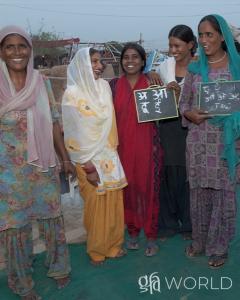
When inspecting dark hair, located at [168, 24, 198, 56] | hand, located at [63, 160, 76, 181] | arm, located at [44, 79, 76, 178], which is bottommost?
hand, located at [63, 160, 76, 181]

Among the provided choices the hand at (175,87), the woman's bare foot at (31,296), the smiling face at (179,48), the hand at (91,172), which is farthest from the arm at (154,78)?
the woman's bare foot at (31,296)

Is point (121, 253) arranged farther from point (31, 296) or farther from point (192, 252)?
point (31, 296)

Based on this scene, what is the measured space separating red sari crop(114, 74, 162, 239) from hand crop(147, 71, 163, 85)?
0.16ft

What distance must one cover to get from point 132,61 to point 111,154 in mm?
814

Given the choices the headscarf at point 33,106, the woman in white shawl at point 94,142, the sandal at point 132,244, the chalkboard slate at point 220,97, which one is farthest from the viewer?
the sandal at point 132,244

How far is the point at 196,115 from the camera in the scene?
2.96 metres

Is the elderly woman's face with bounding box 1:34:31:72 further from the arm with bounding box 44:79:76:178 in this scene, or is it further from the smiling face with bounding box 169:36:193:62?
the smiling face with bounding box 169:36:193:62

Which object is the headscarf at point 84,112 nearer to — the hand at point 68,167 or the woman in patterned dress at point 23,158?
the hand at point 68,167

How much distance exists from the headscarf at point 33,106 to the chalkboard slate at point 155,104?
790 mm

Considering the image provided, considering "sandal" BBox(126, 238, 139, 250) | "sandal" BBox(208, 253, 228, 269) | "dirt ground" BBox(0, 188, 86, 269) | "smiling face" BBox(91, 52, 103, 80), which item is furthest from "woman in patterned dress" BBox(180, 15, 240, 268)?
"dirt ground" BBox(0, 188, 86, 269)

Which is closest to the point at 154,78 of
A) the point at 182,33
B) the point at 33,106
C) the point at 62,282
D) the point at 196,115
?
the point at 182,33

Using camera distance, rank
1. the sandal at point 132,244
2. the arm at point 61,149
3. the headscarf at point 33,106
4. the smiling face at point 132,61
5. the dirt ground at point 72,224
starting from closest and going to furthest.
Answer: the headscarf at point 33,106 → the arm at point 61,149 → the smiling face at point 132,61 → the sandal at point 132,244 → the dirt ground at point 72,224

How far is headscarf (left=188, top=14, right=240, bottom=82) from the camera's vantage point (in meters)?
2.85

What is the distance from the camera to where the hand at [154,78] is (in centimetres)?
329
